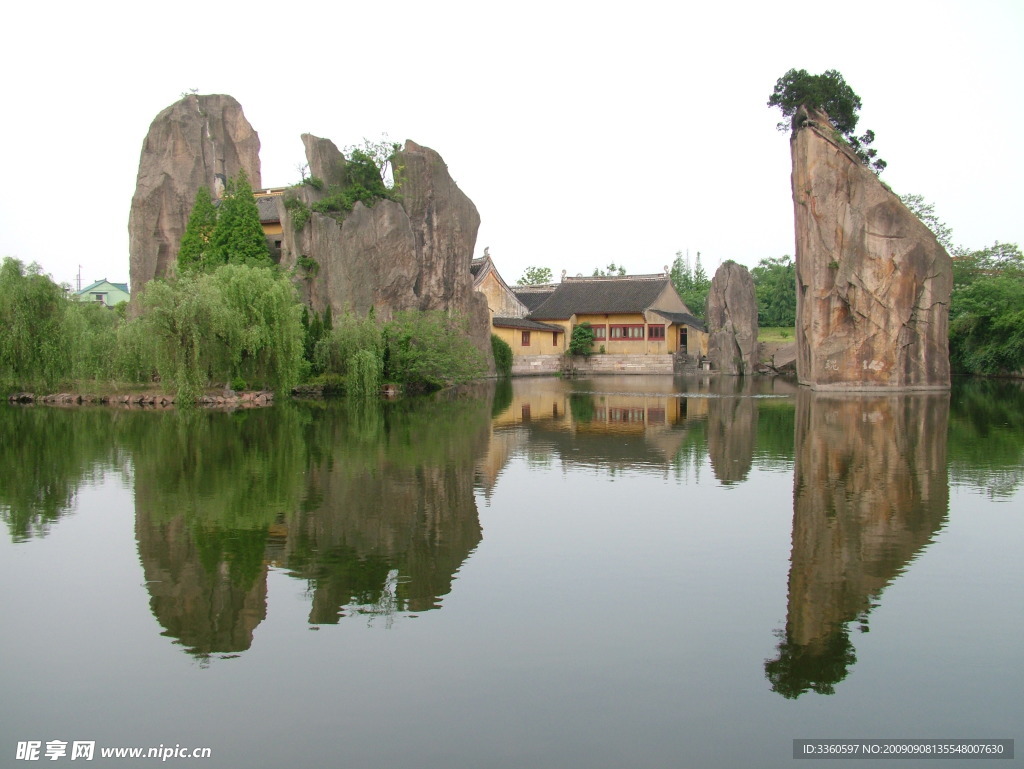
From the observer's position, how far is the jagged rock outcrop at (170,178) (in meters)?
40.6

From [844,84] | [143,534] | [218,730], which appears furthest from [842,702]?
[844,84]

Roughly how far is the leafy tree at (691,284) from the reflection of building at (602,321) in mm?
9712

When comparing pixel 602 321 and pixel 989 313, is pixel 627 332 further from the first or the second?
pixel 989 313

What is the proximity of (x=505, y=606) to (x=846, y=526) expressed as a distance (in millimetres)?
4357

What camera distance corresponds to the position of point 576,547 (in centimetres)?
845

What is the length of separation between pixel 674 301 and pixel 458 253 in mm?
20530

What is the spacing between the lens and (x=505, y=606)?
21.9 feet

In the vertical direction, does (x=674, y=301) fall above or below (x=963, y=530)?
above

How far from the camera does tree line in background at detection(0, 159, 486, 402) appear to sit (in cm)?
2269

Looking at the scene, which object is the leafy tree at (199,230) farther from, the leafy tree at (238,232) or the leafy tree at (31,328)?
the leafy tree at (31,328)

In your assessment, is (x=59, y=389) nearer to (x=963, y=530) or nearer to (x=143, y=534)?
(x=143, y=534)

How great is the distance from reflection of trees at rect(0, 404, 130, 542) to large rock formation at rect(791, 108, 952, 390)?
23546mm

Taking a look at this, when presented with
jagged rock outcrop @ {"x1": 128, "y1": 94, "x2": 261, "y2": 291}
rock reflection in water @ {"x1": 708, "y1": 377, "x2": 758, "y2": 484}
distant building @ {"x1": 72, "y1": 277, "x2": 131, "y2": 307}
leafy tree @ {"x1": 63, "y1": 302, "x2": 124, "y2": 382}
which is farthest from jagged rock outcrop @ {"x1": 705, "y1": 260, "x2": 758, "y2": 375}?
distant building @ {"x1": 72, "y1": 277, "x2": 131, "y2": 307}

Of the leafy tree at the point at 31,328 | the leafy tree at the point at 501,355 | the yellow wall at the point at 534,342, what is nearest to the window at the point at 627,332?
the yellow wall at the point at 534,342
